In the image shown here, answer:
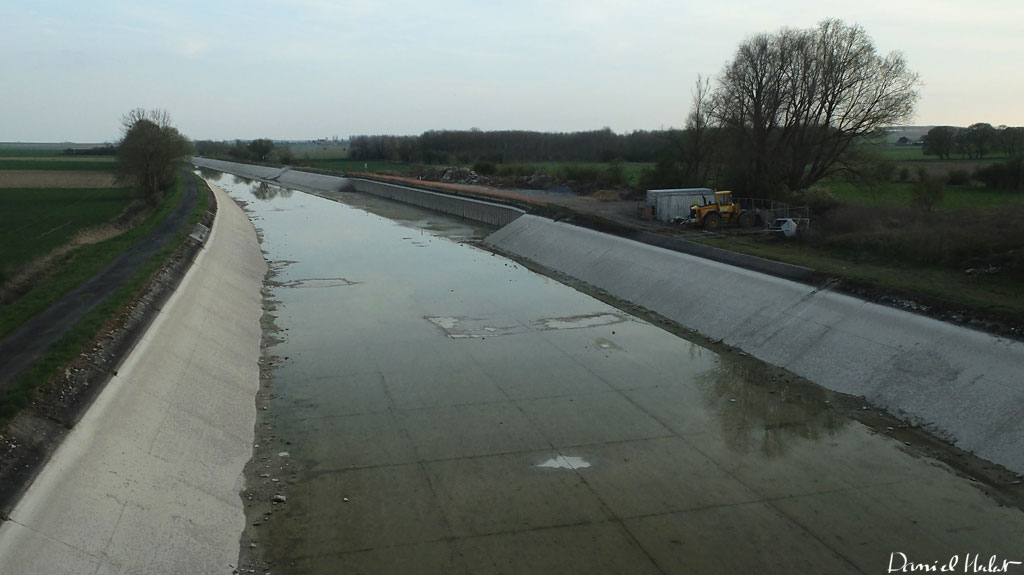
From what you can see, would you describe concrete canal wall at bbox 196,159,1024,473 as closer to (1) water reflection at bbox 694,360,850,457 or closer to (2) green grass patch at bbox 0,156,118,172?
(1) water reflection at bbox 694,360,850,457

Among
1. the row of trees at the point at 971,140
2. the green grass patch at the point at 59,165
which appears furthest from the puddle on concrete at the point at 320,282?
the green grass patch at the point at 59,165

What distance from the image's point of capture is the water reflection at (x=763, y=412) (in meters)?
13.9

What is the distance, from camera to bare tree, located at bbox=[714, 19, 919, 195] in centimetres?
4006

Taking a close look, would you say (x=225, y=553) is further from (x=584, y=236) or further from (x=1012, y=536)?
(x=584, y=236)

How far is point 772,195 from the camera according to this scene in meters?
40.2

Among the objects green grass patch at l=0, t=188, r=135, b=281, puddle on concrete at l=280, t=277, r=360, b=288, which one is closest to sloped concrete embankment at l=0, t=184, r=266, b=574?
puddle on concrete at l=280, t=277, r=360, b=288

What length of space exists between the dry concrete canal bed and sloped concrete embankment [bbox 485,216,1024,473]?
3.65ft

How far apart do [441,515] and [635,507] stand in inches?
119

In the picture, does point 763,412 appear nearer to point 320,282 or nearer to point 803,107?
point 320,282

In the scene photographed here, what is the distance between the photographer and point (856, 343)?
1708 centimetres

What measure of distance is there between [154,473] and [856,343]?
599 inches

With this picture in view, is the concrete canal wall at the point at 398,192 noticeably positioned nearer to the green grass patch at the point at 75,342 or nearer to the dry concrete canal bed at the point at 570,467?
the green grass patch at the point at 75,342

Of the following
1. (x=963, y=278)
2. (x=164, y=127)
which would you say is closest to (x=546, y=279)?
(x=963, y=278)

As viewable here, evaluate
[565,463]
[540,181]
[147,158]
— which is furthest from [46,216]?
[565,463]
